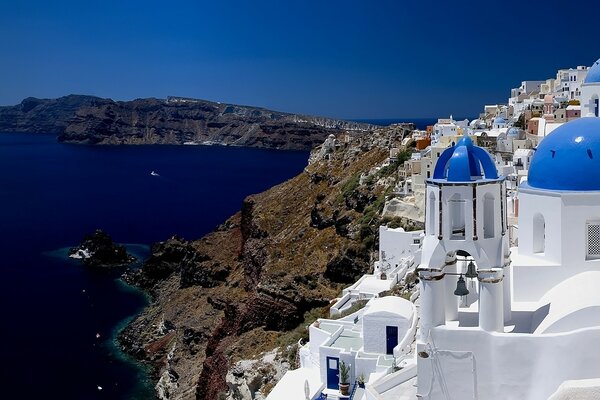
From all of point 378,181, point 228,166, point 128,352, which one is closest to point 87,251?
point 128,352

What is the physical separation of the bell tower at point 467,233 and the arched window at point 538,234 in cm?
168

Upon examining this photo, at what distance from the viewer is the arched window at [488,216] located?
13031 mm

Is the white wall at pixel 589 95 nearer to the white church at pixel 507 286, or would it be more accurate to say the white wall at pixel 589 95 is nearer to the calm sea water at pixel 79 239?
the white church at pixel 507 286

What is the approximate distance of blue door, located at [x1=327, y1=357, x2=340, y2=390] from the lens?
2078 cm

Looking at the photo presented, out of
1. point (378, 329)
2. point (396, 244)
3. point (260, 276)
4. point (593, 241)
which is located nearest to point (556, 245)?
point (593, 241)

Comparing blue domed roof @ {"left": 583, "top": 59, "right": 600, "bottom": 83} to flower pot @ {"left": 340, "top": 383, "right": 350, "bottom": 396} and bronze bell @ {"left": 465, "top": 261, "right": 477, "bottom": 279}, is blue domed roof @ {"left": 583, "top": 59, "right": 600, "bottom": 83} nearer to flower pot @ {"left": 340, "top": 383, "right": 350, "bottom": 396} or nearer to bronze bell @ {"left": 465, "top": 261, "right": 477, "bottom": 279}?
bronze bell @ {"left": 465, "top": 261, "right": 477, "bottom": 279}

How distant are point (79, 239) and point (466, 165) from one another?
80691mm

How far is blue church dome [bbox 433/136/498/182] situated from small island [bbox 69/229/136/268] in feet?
216

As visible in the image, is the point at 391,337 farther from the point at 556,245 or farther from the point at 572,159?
the point at 572,159

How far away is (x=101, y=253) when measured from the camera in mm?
74000

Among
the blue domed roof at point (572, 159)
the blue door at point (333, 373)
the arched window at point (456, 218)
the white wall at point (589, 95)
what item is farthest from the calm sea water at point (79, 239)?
the blue domed roof at point (572, 159)

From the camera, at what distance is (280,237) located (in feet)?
178

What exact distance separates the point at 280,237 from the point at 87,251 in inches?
1280

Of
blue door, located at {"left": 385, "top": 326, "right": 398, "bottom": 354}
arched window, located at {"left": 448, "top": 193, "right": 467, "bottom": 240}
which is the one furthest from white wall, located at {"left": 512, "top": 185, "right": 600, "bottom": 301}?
blue door, located at {"left": 385, "top": 326, "right": 398, "bottom": 354}
